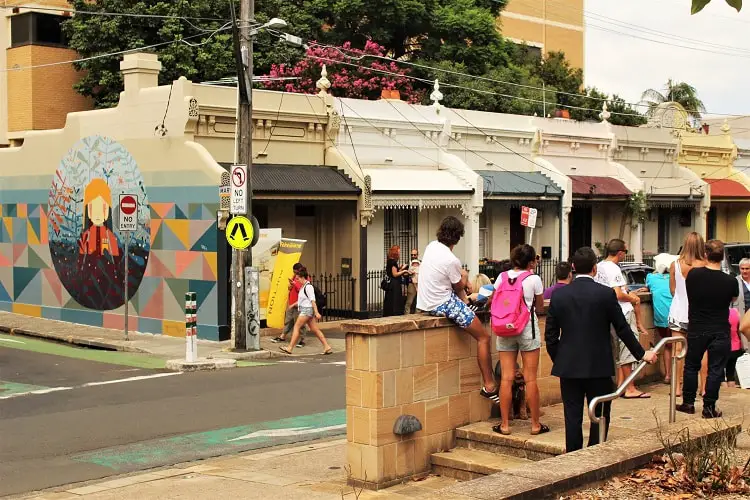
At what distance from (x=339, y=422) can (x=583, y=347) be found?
5.27 meters

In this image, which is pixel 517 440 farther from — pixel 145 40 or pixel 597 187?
pixel 145 40

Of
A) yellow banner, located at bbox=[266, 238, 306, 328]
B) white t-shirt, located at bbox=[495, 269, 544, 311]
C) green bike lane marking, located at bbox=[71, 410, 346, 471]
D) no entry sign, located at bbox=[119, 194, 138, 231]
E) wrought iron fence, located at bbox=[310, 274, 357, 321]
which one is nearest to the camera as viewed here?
white t-shirt, located at bbox=[495, 269, 544, 311]

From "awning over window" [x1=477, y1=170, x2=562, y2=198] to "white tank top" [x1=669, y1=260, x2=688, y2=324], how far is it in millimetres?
18620

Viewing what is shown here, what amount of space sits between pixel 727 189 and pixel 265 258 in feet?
77.1

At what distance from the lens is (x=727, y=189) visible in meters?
40.6

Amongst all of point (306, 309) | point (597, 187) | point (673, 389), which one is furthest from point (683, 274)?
point (597, 187)

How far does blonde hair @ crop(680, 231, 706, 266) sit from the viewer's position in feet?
35.1

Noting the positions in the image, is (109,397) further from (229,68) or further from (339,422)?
(229,68)

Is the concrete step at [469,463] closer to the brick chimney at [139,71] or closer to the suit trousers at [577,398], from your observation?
the suit trousers at [577,398]

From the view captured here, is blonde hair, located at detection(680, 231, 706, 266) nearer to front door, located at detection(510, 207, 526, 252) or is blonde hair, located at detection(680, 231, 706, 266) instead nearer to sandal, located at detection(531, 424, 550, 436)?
sandal, located at detection(531, 424, 550, 436)

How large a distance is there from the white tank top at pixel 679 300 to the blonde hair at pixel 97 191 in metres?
17.0

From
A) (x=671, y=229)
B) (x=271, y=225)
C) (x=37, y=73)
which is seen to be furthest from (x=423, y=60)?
(x=271, y=225)

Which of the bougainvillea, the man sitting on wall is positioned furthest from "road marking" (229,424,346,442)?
the bougainvillea

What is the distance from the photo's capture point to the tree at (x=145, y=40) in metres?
36.0
